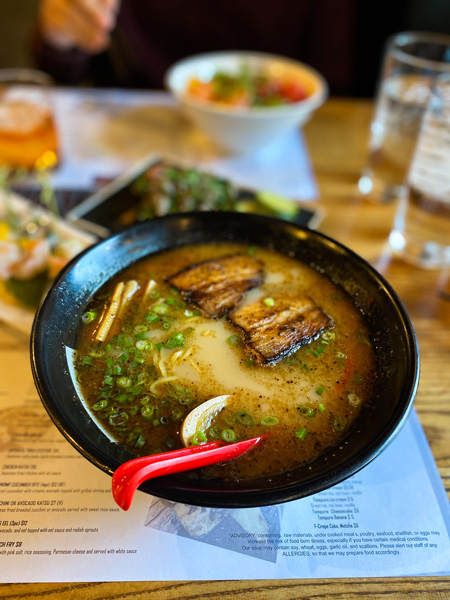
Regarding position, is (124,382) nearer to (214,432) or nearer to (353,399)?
(214,432)

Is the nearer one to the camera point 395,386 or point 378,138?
point 395,386

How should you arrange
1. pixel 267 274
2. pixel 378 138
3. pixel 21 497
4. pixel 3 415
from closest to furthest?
pixel 21 497
pixel 3 415
pixel 267 274
pixel 378 138

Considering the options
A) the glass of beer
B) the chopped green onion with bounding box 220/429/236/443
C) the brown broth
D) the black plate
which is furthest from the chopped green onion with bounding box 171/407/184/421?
the glass of beer

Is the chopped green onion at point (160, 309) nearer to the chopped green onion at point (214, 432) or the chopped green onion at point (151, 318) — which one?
the chopped green onion at point (151, 318)

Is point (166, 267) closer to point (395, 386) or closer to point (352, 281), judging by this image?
point (352, 281)

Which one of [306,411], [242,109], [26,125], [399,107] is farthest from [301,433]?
[26,125]

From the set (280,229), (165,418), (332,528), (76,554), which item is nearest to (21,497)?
(76,554)
